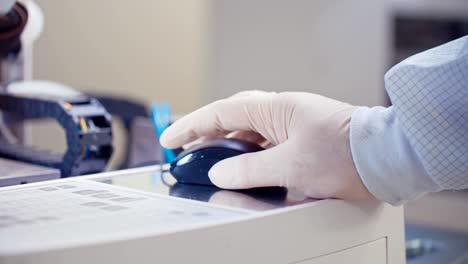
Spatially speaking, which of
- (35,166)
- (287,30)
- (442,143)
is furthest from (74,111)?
(287,30)

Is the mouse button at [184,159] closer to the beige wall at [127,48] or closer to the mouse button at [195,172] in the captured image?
the mouse button at [195,172]

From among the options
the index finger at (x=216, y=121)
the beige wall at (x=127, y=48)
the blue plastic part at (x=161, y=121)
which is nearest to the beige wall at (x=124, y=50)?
the beige wall at (x=127, y=48)

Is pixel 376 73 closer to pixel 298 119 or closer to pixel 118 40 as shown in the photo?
pixel 118 40

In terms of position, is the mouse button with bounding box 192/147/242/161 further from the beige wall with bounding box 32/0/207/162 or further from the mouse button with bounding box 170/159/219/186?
the beige wall with bounding box 32/0/207/162

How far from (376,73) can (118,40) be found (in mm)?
962

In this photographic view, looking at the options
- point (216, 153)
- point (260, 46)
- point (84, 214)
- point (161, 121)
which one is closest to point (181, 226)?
point (84, 214)

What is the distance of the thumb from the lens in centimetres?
59

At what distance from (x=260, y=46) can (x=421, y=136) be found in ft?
6.77

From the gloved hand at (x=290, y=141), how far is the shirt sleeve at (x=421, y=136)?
15 mm

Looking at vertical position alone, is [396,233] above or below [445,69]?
below

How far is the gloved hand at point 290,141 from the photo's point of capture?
1.86 ft

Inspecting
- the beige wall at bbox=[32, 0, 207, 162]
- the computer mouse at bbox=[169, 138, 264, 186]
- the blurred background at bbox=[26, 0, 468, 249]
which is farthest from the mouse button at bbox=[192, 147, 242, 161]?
the blurred background at bbox=[26, 0, 468, 249]

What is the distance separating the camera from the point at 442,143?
557mm

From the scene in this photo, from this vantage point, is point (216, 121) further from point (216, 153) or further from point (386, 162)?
point (386, 162)
